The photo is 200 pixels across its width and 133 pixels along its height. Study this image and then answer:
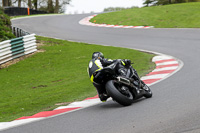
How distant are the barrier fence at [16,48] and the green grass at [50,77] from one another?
569 mm

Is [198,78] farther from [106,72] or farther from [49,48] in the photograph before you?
[49,48]

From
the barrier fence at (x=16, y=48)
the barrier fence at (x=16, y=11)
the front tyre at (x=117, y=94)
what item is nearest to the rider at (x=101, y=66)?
the front tyre at (x=117, y=94)

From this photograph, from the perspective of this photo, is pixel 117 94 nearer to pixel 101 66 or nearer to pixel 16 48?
pixel 101 66

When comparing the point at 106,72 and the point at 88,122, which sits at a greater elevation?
the point at 106,72

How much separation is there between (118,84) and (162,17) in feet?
75.8

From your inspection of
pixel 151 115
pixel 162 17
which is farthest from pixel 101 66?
pixel 162 17

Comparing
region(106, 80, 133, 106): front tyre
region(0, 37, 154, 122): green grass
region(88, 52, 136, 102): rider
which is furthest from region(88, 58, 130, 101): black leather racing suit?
region(0, 37, 154, 122): green grass

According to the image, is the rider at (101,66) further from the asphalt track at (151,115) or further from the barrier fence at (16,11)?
the barrier fence at (16,11)

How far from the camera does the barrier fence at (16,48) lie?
15522 mm

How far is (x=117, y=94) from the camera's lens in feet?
23.2

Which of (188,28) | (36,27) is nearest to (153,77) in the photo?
(188,28)

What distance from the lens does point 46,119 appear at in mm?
6871

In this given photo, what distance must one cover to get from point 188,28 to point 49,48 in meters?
9.91

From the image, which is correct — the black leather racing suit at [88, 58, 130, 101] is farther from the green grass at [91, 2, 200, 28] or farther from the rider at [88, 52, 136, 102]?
the green grass at [91, 2, 200, 28]
